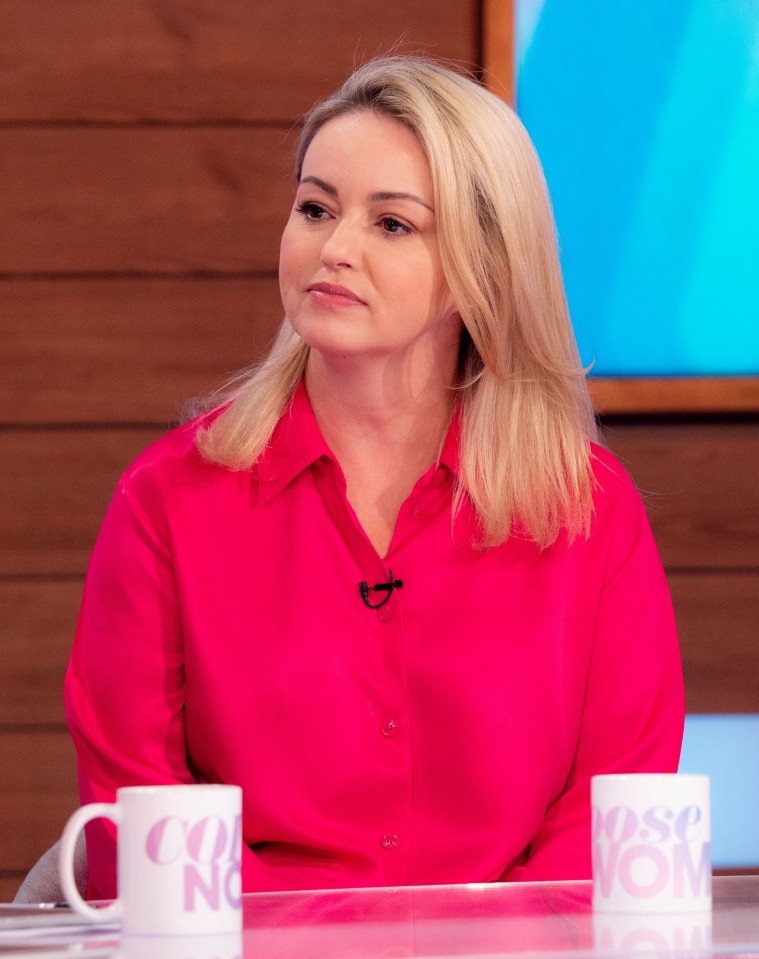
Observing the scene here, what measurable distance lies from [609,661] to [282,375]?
528 millimetres

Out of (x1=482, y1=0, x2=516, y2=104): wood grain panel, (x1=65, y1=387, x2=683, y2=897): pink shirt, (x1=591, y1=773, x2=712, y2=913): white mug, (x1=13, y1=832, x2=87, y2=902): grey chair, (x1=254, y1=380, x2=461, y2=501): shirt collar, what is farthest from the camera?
(x1=482, y1=0, x2=516, y2=104): wood grain panel

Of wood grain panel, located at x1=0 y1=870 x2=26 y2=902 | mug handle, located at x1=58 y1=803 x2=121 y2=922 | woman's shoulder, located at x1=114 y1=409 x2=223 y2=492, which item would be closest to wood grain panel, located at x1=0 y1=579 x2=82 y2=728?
wood grain panel, located at x1=0 y1=870 x2=26 y2=902

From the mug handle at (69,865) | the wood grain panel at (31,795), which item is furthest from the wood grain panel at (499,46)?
the mug handle at (69,865)

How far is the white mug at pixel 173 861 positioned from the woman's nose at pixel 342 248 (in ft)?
2.48

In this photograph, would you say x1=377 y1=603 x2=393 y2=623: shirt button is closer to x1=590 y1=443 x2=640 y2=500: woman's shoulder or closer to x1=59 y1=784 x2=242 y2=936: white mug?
x1=590 y1=443 x2=640 y2=500: woman's shoulder

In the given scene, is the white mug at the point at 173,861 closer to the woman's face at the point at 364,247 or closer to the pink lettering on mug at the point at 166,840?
the pink lettering on mug at the point at 166,840

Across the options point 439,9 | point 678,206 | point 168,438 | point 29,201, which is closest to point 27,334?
point 29,201

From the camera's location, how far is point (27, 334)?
2.15 m

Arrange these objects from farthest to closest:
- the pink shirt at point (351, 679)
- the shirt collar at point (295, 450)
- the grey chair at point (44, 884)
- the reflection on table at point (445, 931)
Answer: the shirt collar at point (295, 450), the pink shirt at point (351, 679), the grey chair at point (44, 884), the reflection on table at point (445, 931)

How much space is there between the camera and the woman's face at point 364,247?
58.4 inches

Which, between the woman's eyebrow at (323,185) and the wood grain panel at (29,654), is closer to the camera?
the woman's eyebrow at (323,185)

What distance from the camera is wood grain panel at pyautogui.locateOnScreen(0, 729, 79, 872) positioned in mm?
2117

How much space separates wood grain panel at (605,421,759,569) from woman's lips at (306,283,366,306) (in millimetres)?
787

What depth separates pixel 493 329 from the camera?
5.22 feet
